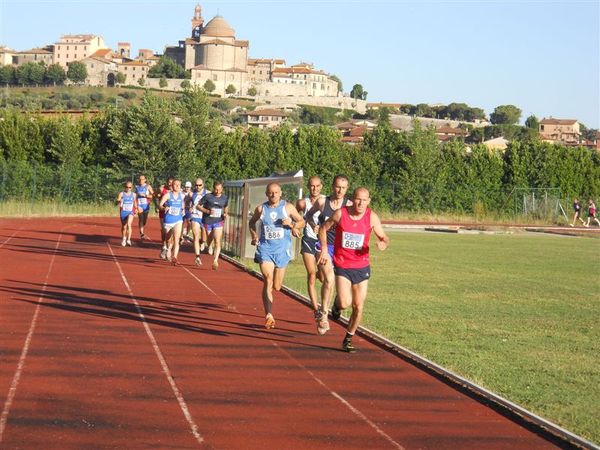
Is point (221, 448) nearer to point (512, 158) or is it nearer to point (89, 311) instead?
point (89, 311)

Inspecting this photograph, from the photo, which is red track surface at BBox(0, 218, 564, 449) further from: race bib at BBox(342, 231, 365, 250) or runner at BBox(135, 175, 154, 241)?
runner at BBox(135, 175, 154, 241)

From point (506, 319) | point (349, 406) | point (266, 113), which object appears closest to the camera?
point (349, 406)

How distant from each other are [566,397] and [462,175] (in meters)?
54.7

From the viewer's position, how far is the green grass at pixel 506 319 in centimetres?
1028

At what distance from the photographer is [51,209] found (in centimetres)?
4944

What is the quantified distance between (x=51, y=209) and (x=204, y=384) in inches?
1619

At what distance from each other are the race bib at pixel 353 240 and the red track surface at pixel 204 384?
49.9 inches

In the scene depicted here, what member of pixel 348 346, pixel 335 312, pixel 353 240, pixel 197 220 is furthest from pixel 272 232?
pixel 197 220

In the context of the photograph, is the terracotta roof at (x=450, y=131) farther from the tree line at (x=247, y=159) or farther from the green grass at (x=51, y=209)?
the green grass at (x=51, y=209)

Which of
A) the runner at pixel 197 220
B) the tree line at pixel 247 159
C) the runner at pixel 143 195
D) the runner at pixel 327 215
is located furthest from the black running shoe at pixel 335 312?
the tree line at pixel 247 159

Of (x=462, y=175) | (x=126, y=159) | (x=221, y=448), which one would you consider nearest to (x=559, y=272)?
(x=221, y=448)

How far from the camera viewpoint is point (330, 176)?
6197 cm

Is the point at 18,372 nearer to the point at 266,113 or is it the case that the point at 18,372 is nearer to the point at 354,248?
the point at 354,248

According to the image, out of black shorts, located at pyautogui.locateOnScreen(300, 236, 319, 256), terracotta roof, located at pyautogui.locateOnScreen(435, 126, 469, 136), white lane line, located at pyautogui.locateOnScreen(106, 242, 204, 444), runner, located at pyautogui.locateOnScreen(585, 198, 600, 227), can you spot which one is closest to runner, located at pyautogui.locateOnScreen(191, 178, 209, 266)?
white lane line, located at pyautogui.locateOnScreen(106, 242, 204, 444)
